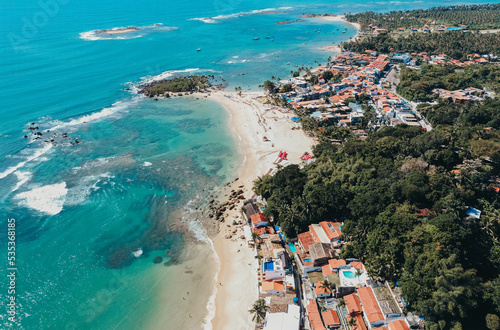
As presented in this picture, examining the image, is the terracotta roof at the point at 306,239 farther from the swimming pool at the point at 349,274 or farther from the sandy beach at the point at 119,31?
the sandy beach at the point at 119,31

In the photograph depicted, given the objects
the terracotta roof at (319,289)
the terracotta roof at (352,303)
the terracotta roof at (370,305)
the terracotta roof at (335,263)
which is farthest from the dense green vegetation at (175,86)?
the terracotta roof at (370,305)

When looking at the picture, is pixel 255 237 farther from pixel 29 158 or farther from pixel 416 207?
pixel 29 158

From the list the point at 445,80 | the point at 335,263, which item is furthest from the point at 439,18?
the point at 335,263

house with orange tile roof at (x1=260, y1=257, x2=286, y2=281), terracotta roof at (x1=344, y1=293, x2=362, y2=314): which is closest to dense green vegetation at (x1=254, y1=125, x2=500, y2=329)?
terracotta roof at (x1=344, y1=293, x2=362, y2=314)

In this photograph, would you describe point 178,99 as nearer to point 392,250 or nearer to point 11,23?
point 392,250

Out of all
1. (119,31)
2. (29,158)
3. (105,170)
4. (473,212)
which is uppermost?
(119,31)

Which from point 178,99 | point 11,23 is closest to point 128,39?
point 11,23
